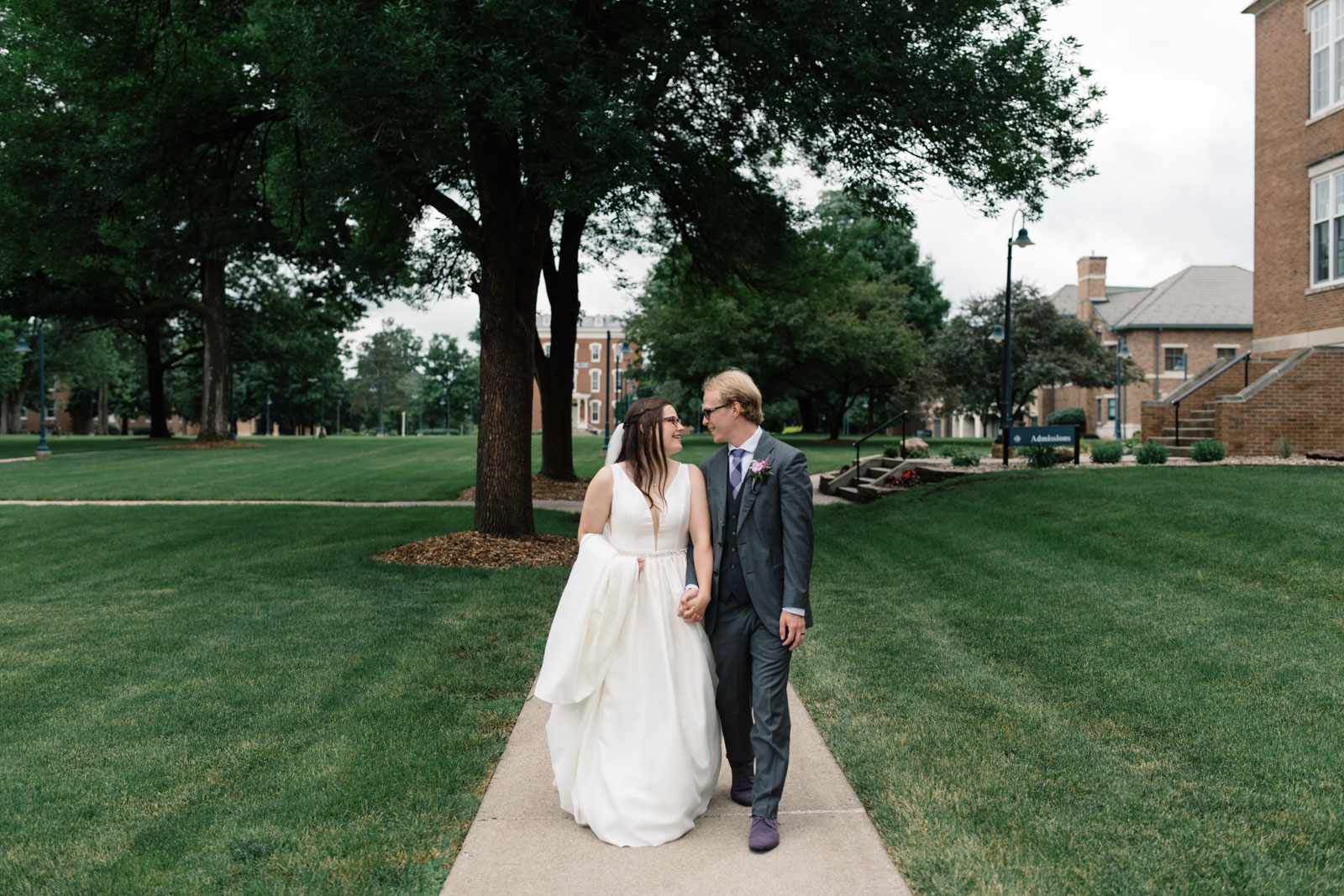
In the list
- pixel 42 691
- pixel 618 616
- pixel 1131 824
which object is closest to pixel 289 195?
pixel 42 691

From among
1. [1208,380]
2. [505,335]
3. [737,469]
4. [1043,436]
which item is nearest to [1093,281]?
[1208,380]

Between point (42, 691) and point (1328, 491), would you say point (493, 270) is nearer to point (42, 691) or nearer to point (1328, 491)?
point (42, 691)

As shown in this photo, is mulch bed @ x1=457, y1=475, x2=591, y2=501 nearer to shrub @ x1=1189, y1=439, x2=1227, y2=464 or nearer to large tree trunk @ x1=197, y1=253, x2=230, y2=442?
shrub @ x1=1189, y1=439, x2=1227, y2=464

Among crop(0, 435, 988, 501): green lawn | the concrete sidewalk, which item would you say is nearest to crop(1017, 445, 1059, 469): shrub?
crop(0, 435, 988, 501): green lawn

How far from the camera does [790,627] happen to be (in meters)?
4.29

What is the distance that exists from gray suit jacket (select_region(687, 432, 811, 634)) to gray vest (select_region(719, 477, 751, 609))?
0.02m

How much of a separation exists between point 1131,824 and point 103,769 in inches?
191

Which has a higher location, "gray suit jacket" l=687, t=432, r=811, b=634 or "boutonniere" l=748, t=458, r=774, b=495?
"boutonniere" l=748, t=458, r=774, b=495

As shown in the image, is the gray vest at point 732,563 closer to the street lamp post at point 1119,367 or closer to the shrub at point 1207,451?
the shrub at point 1207,451

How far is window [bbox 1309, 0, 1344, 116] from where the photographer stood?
719 inches

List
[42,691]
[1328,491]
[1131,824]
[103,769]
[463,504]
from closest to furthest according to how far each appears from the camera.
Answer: [1131,824]
[103,769]
[42,691]
[1328,491]
[463,504]

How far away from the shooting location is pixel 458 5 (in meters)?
10.3

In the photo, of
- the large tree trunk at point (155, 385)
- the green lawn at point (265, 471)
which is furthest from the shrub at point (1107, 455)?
the large tree trunk at point (155, 385)

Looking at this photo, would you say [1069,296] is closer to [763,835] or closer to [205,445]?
[205,445]
